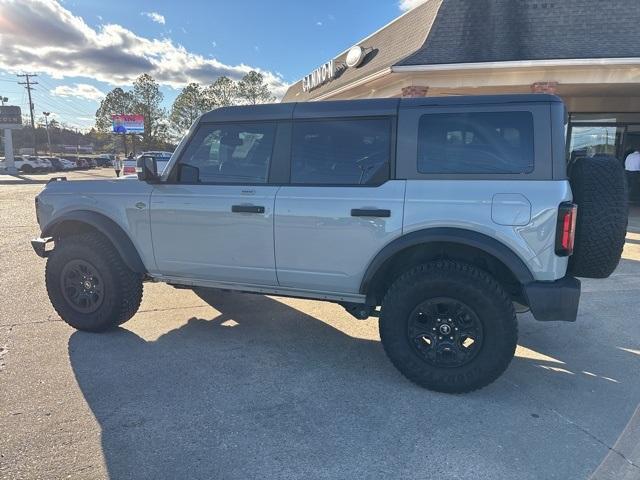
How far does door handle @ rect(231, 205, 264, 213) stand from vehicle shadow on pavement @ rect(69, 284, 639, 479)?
1.22 metres

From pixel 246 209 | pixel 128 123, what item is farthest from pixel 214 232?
pixel 128 123

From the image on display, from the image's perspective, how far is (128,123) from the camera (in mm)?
59406

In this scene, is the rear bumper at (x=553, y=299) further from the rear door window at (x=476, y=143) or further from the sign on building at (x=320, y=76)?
the sign on building at (x=320, y=76)

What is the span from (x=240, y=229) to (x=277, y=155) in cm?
67

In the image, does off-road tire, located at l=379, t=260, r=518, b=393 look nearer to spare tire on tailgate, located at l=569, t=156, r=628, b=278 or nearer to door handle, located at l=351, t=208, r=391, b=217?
door handle, located at l=351, t=208, r=391, b=217

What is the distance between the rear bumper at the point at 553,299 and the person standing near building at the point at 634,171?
1243 centimetres

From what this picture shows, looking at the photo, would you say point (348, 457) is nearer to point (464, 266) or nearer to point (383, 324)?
point (383, 324)

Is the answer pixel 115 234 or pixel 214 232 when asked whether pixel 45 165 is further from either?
pixel 214 232

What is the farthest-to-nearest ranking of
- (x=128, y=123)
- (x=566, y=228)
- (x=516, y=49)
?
(x=128, y=123)
(x=516, y=49)
(x=566, y=228)

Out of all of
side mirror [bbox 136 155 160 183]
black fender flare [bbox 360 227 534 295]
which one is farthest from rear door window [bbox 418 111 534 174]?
side mirror [bbox 136 155 160 183]

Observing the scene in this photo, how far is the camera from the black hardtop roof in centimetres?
309

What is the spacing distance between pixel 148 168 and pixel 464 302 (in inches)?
110

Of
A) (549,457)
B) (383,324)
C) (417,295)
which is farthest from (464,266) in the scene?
(549,457)

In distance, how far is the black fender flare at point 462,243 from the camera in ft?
9.78
